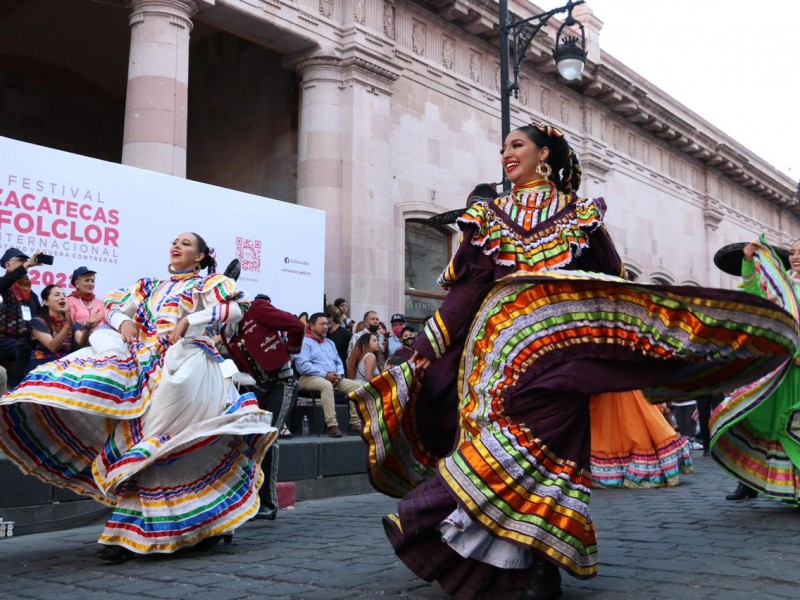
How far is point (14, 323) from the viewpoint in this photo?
24.8 feet

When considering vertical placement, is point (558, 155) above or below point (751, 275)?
above

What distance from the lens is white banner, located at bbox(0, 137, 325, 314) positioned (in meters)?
9.05

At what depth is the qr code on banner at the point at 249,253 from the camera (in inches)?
442

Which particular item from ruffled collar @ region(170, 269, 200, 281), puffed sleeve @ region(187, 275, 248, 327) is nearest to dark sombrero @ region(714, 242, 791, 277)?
puffed sleeve @ region(187, 275, 248, 327)

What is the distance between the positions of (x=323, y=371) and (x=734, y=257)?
531 cm

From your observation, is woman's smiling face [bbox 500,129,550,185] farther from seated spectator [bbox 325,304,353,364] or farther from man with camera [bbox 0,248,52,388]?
seated spectator [bbox 325,304,353,364]

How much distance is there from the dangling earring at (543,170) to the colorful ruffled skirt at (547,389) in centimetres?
81

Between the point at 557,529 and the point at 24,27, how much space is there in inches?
751

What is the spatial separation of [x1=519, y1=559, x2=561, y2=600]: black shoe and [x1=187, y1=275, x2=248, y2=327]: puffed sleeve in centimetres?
255

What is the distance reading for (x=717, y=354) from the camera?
3.61m

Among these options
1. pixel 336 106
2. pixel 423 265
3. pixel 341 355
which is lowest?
pixel 341 355

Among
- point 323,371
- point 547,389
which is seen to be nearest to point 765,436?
point 547,389

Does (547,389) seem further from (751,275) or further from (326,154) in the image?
(326,154)

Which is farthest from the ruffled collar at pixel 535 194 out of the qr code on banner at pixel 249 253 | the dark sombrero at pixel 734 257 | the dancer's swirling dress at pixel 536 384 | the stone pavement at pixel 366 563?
the qr code on banner at pixel 249 253
